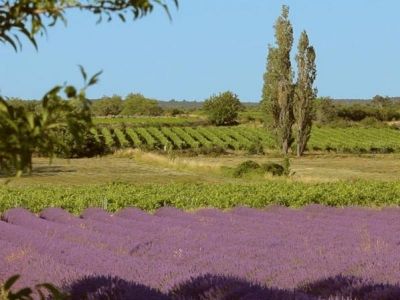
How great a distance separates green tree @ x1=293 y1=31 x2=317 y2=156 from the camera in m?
53.7

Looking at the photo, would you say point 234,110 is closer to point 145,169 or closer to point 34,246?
point 145,169

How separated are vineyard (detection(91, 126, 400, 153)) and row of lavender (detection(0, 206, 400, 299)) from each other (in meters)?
45.9

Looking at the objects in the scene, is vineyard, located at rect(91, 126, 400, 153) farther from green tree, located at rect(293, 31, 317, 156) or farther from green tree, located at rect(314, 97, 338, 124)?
green tree, located at rect(314, 97, 338, 124)

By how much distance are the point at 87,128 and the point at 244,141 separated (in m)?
68.4

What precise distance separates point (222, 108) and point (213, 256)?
88.4 meters

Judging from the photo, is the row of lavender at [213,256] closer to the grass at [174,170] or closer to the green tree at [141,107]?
the grass at [174,170]

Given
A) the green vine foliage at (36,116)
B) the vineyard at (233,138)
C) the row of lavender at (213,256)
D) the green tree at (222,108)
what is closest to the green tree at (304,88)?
the vineyard at (233,138)

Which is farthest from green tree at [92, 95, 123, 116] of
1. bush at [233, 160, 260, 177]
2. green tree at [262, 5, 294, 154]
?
bush at [233, 160, 260, 177]

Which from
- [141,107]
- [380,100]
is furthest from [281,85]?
[380,100]

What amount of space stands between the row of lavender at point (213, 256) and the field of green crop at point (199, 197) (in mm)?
6781

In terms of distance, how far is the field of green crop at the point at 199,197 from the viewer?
24.0 m

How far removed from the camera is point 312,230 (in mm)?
13906

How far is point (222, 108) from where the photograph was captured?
97.8 m

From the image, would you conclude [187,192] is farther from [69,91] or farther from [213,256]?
[69,91]
